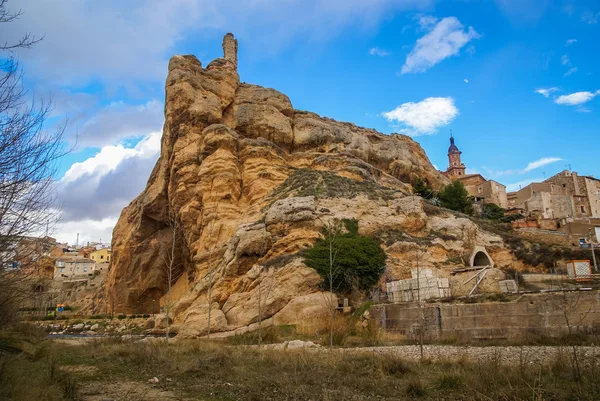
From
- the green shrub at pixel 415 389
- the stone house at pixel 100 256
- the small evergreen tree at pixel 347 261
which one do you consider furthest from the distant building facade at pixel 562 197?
the stone house at pixel 100 256

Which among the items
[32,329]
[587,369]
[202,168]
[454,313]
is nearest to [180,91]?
[202,168]

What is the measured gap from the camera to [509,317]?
58.7 ft

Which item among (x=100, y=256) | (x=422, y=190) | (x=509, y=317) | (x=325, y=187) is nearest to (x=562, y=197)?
(x=422, y=190)

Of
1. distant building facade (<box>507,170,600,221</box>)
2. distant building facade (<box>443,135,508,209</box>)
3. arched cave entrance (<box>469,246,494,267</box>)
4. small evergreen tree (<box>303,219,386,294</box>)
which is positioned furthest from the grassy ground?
distant building facade (<box>443,135,508,209</box>)

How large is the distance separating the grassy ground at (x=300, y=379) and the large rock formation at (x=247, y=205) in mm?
10434

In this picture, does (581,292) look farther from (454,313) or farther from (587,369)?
(587,369)

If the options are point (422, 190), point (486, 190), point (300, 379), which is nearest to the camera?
point (300, 379)

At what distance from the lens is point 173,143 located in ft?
154

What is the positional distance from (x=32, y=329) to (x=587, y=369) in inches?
1097

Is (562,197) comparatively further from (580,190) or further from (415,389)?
(415,389)

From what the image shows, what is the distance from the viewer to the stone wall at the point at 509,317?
16.4m

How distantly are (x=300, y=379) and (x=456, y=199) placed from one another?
45.3 metres

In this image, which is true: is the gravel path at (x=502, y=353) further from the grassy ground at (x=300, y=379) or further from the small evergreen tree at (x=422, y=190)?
the small evergreen tree at (x=422, y=190)

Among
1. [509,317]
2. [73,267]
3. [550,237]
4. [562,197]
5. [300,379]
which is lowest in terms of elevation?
[300,379]
